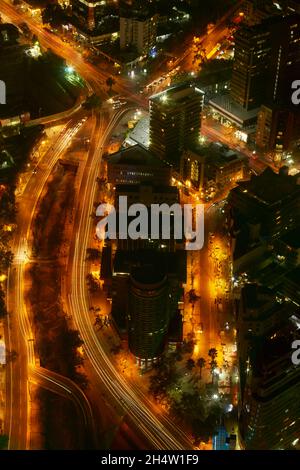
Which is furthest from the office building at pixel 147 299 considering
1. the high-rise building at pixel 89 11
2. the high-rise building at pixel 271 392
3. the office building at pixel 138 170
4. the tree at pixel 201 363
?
the high-rise building at pixel 89 11

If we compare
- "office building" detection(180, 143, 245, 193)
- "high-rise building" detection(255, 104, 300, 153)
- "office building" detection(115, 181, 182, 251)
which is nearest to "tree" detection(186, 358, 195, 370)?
"office building" detection(115, 181, 182, 251)

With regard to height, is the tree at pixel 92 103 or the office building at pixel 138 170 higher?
the tree at pixel 92 103

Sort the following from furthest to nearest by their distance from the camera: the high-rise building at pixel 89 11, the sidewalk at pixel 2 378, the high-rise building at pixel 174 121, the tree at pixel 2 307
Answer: the high-rise building at pixel 89 11, the high-rise building at pixel 174 121, the tree at pixel 2 307, the sidewalk at pixel 2 378

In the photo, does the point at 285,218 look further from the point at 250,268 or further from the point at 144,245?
the point at 144,245

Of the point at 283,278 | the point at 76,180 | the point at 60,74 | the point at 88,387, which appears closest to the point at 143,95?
the point at 60,74

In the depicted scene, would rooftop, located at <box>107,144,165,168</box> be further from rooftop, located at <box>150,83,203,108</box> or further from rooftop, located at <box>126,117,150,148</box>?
rooftop, located at <box>150,83,203,108</box>

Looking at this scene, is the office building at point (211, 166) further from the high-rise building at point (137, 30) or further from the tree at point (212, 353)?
the high-rise building at point (137, 30)

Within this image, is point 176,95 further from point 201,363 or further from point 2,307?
point 201,363
